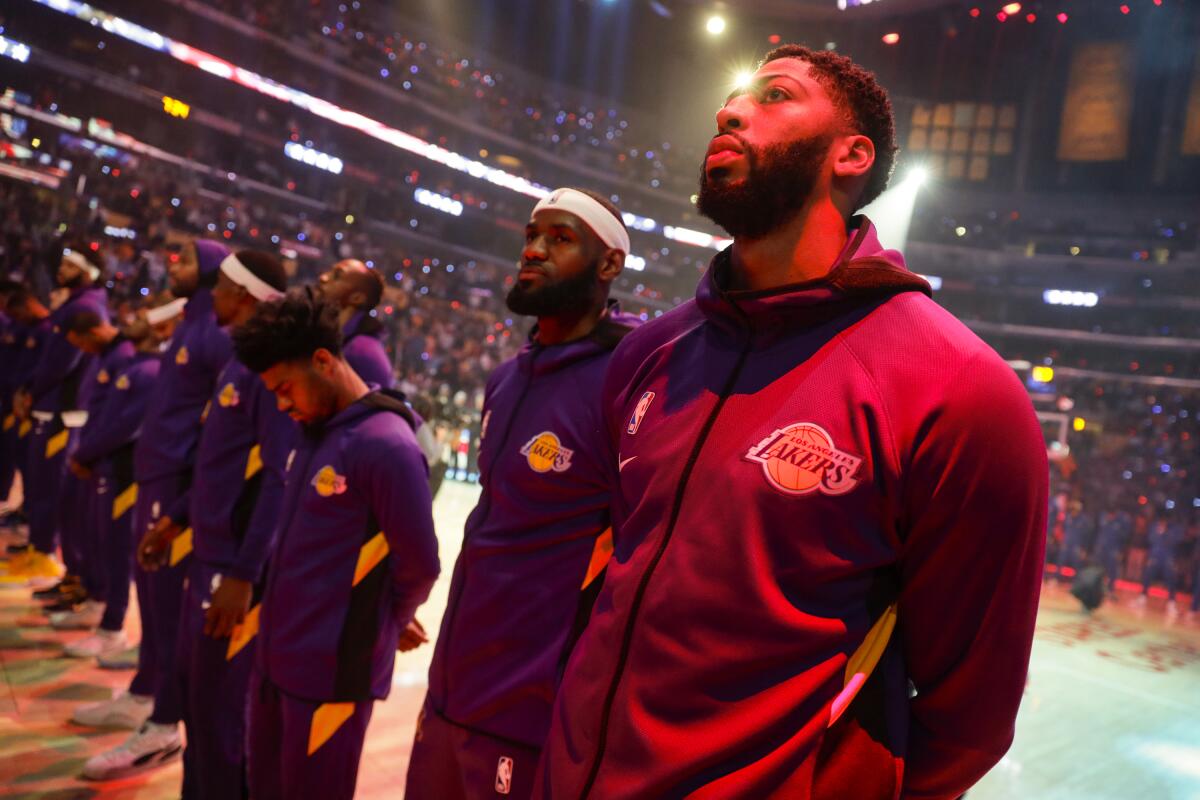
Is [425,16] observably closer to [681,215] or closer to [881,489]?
[681,215]

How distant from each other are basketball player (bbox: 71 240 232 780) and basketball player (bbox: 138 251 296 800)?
0.33m

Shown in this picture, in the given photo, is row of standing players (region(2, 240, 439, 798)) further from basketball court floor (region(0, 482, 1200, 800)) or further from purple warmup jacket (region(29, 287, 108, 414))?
purple warmup jacket (region(29, 287, 108, 414))

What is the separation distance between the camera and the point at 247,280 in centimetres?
374

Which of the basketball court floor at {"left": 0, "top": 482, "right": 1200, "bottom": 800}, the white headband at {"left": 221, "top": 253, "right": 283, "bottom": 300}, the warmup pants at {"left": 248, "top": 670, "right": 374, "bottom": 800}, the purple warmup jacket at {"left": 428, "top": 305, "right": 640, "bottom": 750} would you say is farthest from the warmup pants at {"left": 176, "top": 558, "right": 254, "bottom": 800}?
the white headband at {"left": 221, "top": 253, "right": 283, "bottom": 300}

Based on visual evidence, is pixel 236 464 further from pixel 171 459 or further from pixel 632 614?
pixel 632 614

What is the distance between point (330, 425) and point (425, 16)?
30.9 meters

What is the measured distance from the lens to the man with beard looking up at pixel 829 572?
1075 millimetres

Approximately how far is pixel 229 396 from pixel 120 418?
1998mm

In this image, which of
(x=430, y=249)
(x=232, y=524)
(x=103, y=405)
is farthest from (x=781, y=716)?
(x=430, y=249)

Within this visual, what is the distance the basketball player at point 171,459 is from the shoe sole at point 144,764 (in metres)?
0.03

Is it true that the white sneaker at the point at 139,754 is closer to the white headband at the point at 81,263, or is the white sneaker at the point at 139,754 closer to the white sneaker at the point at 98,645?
the white sneaker at the point at 98,645

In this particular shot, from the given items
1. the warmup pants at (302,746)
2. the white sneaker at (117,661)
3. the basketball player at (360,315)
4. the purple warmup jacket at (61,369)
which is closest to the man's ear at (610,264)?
the warmup pants at (302,746)

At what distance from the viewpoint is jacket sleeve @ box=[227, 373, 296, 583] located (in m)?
2.89

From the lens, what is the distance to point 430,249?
2845 centimetres
